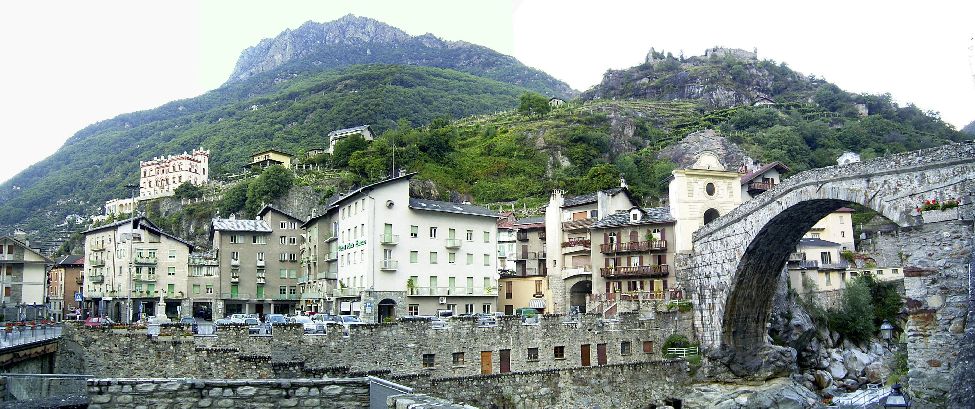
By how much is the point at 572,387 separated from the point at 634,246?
1449 centimetres

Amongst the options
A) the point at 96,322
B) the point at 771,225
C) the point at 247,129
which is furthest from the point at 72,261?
the point at 771,225

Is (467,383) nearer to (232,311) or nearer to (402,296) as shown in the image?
(402,296)

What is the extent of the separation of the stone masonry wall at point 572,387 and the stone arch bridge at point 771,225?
12.0 feet

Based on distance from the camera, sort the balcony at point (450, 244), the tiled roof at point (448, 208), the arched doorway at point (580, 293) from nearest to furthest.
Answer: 1. the tiled roof at point (448, 208)
2. the balcony at point (450, 244)
3. the arched doorway at point (580, 293)

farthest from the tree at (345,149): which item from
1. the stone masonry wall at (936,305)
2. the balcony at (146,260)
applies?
the stone masonry wall at (936,305)

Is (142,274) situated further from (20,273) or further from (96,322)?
(96,322)

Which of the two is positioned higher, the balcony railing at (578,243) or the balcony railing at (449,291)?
the balcony railing at (578,243)

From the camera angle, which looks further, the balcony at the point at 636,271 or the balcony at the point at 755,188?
the balcony at the point at 755,188

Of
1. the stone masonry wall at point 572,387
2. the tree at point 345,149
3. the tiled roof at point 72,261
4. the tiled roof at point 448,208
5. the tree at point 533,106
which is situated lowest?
the stone masonry wall at point 572,387

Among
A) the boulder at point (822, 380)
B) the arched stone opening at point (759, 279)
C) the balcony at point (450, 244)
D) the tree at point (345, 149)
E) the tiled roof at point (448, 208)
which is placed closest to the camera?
the arched stone opening at point (759, 279)

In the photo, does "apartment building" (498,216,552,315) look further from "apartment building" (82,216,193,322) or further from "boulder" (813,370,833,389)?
"apartment building" (82,216,193,322)

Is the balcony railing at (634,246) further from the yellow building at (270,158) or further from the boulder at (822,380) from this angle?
the yellow building at (270,158)

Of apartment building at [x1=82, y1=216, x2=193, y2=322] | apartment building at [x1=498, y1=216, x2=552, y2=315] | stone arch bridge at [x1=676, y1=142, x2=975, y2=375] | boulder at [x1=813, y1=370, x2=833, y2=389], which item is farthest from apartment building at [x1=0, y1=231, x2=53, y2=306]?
boulder at [x1=813, y1=370, x2=833, y2=389]

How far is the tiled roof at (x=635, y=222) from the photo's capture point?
164 ft
